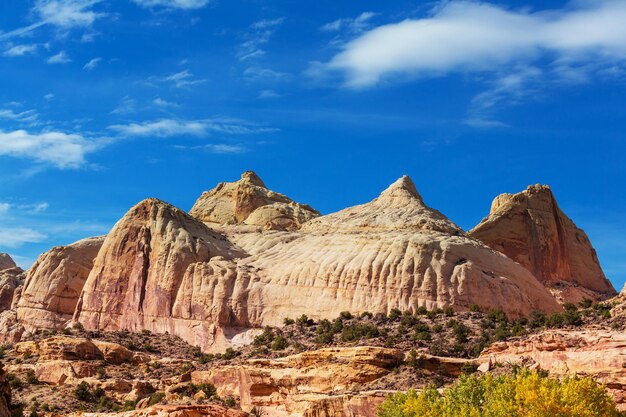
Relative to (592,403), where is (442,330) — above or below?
above

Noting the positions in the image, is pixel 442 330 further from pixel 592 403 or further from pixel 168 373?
pixel 592 403

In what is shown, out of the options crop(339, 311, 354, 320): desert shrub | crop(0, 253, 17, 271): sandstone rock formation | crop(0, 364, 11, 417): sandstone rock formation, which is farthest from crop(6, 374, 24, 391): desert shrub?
crop(0, 253, 17, 271): sandstone rock formation

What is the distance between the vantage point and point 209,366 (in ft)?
327

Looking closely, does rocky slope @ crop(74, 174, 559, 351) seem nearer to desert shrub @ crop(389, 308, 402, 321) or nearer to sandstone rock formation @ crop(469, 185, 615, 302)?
desert shrub @ crop(389, 308, 402, 321)

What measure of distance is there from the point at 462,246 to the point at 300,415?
38.5 metres

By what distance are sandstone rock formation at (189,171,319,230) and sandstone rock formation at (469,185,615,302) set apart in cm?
2180

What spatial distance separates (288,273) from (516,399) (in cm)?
5594

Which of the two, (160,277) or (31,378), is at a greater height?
(160,277)

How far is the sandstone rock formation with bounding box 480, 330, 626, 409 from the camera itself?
7006 cm

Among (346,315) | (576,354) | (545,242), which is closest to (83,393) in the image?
(346,315)

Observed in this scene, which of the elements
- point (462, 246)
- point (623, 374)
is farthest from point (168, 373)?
point (623, 374)

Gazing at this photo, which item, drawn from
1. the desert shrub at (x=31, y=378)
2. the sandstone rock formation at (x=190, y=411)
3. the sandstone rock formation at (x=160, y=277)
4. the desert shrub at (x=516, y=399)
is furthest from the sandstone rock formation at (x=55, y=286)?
the desert shrub at (x=516, y=399)

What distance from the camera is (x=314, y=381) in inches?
3410

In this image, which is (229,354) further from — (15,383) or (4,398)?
(4,398)
